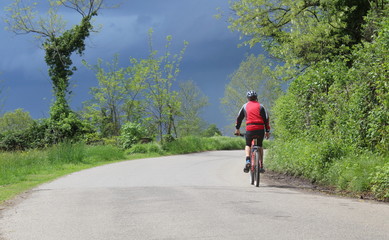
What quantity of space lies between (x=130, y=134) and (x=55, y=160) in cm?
1207

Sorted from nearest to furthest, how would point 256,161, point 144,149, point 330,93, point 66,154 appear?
point 256,161 < point 330,93 < point 66,154 < point 144,149

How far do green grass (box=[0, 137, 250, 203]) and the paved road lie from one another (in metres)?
2.54

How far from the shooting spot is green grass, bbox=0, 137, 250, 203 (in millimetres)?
12481

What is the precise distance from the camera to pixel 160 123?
3275cm

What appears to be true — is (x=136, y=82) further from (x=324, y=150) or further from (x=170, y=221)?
(x=170, y=221)

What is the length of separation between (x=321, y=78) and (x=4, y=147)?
29.8 m

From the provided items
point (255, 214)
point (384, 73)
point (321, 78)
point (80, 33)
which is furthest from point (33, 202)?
point (80, 33)

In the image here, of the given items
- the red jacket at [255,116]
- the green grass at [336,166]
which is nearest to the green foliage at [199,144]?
the green grass at [336,166]

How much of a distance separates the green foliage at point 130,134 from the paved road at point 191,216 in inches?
836

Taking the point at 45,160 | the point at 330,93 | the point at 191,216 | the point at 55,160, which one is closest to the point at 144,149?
the point at 55,160

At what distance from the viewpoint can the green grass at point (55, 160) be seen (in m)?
12.5

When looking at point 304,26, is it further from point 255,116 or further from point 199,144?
point 199,144

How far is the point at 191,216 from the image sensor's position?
607cm

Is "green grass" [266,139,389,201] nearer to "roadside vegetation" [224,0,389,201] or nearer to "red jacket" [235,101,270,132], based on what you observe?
"roadside vegetation" [224,0,389,201]
